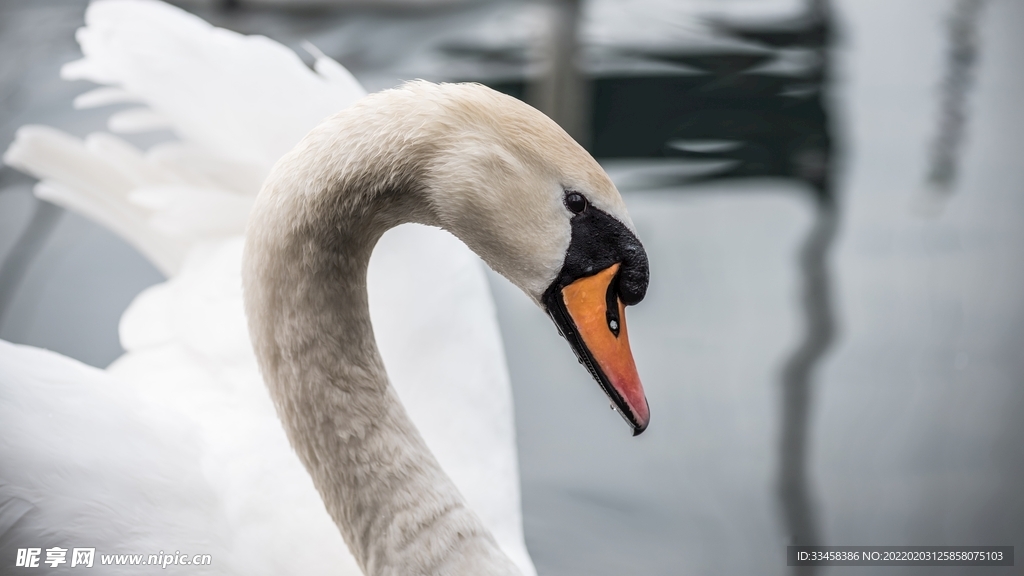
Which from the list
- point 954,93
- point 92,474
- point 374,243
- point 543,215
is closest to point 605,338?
point 543,215

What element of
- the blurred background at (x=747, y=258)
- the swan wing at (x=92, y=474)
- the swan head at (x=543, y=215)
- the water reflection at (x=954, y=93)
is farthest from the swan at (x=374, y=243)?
the water reflection at (x=954, y=93)

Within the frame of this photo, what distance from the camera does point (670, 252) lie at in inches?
89.7

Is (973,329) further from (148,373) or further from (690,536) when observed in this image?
(148,373)

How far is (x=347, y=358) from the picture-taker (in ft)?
3.24

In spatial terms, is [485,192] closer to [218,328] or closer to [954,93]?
[218,328]

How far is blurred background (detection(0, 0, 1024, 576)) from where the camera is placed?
65.5 inches

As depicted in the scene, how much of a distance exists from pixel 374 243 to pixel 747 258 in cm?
147

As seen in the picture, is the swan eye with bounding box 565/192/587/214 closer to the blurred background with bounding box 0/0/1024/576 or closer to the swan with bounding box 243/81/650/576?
the swan with bounding box 243/81/650/576

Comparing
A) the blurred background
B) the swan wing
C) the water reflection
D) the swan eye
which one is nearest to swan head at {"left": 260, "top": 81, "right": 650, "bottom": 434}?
the swan eye

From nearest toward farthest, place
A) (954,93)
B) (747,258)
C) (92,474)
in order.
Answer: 1. (92,474)
2. (747,258)
3. (954,93)

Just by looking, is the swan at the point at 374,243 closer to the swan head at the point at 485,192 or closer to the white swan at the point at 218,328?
the swan head at the point at 485,192

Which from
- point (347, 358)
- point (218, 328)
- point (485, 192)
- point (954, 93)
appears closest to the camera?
point (485, 192)

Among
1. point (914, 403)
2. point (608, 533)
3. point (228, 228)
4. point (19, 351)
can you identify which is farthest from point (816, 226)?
point (19, 351)

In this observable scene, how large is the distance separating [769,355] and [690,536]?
21.4 inches
